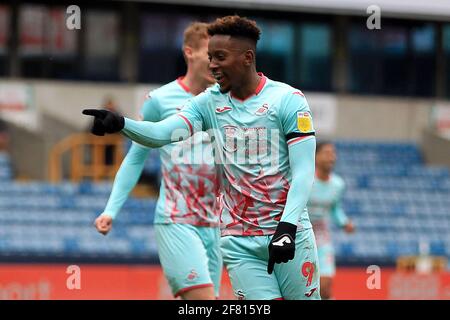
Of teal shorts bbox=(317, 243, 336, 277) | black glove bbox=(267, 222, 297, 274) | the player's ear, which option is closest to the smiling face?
the player's ear

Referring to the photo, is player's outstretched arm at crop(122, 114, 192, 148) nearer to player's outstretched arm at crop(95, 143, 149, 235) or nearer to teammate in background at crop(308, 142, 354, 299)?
player's outstretched arm at crop(95, 143, 149, 235)

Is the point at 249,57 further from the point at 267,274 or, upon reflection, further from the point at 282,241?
the point at 267,274

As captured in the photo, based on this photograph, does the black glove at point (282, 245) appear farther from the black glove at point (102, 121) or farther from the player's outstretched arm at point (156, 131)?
the black glove at point (102, 121)

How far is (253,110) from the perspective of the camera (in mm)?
6672

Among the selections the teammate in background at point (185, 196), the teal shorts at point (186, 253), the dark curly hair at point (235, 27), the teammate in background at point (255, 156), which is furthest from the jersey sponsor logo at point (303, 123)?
the teal shorts at point (186, 253)

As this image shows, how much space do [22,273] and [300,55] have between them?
1280cm

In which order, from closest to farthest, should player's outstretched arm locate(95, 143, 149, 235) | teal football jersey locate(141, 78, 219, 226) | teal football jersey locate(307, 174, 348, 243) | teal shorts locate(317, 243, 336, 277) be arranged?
player's outstretched arm locate(95, 143, 149, 235) < teal football jersey locate(141, 78, 219, 226) < teal shorts locate(317, 243, 336, 277) < teal football jersey locate(307, 174, 348, 243)

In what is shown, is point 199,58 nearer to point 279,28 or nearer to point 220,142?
point 220,142

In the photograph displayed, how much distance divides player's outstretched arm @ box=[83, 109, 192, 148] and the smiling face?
0.36 meters

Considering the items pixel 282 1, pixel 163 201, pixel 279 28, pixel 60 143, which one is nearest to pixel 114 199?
pixel 163 201

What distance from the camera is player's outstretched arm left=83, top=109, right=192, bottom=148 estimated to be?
614 centimetres

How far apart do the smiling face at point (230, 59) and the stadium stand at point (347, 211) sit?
Result: 10.5 metres

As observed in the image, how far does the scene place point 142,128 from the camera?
6559mm

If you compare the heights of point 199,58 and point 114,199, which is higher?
point 199,58
